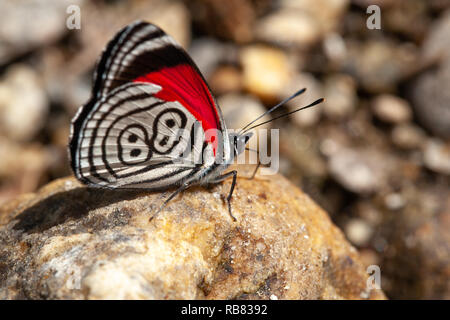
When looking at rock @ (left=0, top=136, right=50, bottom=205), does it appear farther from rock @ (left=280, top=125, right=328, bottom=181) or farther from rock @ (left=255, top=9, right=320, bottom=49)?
rock @ (left=255, top=9, right=320, bottom=49)

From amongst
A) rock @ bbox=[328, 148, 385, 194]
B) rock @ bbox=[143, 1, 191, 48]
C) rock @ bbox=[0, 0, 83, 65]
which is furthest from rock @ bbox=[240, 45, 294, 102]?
rock @ bbox=[0, 0, 83, 65]

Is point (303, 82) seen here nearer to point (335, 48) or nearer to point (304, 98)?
point (304, 98)

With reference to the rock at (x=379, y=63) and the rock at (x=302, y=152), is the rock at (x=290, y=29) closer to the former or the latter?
the rock at (x=379, y=63)

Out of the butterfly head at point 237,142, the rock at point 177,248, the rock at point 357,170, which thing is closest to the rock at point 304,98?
the rock at point 357,170

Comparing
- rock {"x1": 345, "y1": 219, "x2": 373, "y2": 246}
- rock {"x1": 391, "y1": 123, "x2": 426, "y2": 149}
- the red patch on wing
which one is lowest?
rock {"x1": 345, "y1": 219, "x2": 373, "y2": 246}

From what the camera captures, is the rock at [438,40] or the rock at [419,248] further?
the rock at [438,40]

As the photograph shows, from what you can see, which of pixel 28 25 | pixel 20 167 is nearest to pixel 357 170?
pixel 20 167
